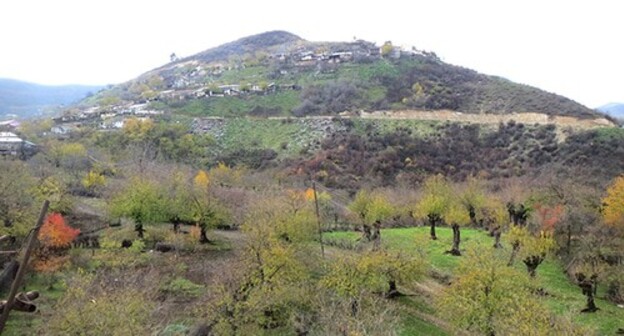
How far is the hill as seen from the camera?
10412cm

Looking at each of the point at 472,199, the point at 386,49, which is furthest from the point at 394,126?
the point at 386,49

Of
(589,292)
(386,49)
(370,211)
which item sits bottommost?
(370,211)

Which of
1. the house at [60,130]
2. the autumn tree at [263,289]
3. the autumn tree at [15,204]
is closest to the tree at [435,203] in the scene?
the autumn tree at [263,289]

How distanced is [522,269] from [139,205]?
1354 inches

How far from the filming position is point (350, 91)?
11619 cm

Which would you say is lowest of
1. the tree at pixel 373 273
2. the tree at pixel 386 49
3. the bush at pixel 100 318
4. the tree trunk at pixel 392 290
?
the tree trunk at pixel 392 290

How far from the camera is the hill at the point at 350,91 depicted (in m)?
104

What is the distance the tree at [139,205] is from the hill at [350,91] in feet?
214

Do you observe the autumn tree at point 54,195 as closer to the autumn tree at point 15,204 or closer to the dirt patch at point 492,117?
the autumn tree at point 15,204

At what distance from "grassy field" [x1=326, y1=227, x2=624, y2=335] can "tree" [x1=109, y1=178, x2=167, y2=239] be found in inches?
700

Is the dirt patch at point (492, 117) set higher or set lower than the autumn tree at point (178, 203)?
higher

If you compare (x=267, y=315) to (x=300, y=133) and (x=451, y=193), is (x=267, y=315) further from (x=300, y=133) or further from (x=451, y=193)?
(x=300, y=133)

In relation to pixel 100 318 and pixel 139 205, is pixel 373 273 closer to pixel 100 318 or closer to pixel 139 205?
pixel 100 318

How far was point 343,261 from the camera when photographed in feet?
102
